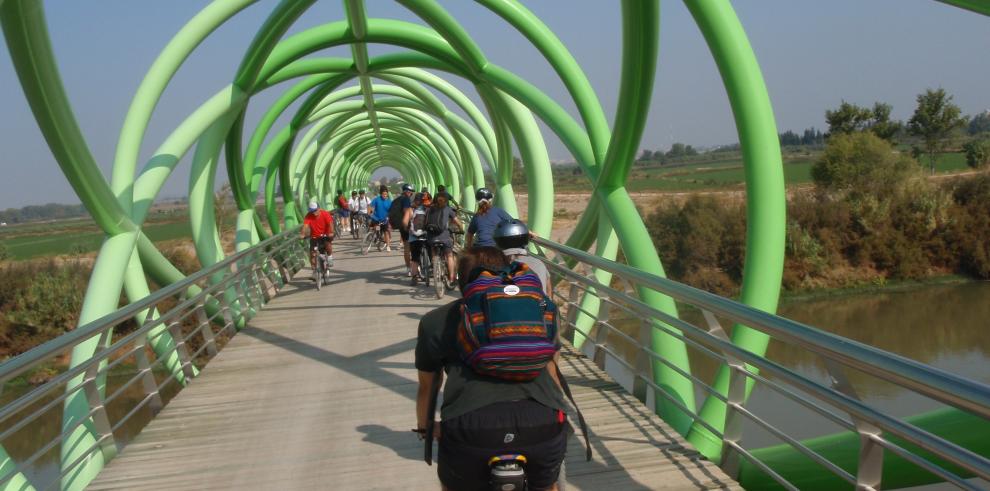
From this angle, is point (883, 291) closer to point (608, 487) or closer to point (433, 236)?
point (433, 236)

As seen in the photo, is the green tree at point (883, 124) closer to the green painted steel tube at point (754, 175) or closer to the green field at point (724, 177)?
the green field at point (724, 177)

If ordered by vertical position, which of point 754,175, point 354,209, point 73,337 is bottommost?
point 354,209

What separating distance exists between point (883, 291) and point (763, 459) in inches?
1238

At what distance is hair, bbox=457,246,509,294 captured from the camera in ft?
9.85

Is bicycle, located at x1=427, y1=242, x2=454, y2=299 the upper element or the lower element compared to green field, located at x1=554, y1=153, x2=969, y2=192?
upper

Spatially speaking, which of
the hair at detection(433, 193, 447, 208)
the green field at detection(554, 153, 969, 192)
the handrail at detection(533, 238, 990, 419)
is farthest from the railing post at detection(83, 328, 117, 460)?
the green field at detection(554, 153, 969, 192)

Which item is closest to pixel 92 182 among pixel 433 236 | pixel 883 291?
pixel 433 236

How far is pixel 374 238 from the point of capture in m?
22.0

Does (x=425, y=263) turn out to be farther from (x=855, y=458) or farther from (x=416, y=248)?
(x=855, y=458)

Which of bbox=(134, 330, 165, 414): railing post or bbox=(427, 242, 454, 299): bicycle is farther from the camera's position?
bbox=(427, 242, 454, 299): bicycle

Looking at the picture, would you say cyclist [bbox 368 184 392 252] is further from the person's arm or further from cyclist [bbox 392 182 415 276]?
the person's arm

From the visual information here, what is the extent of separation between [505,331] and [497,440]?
1.11 ft

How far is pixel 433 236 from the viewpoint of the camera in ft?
38.2

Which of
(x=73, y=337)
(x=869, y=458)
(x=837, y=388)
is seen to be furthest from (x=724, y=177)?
(x=869, y=458)
